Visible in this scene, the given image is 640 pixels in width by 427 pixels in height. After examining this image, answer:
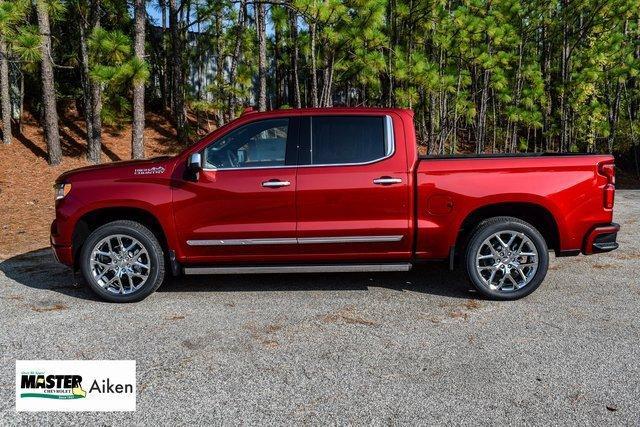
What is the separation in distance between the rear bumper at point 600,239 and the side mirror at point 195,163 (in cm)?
375

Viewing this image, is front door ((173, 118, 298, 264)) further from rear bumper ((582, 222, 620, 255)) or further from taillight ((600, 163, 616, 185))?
taillight ((600, 163, 616, 185))

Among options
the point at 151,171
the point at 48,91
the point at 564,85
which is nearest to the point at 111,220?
the point at 151,171

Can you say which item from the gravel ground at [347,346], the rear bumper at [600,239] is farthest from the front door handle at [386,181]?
the rear bumper at [600,239]

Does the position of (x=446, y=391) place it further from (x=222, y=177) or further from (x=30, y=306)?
(x=30, y=306)

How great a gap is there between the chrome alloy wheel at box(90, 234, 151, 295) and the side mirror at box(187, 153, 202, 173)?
898 millimetres

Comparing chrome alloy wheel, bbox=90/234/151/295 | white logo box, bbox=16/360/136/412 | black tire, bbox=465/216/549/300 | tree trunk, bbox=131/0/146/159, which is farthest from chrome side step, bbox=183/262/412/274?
tree trunk, bbox=131/0/146/159

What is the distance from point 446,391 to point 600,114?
24.1m

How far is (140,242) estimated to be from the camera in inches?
187

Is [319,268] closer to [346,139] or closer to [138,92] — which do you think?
[346,139]

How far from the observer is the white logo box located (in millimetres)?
2912

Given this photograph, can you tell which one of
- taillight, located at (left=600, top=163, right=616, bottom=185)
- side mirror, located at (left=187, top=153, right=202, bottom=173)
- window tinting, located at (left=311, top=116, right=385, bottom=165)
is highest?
window tinting, located at (left=311, top=116, right=385, bottom=165)

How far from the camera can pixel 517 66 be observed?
22.6m

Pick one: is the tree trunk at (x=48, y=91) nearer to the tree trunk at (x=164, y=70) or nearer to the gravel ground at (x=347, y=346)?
the tree trunk at (x=164, y=70)

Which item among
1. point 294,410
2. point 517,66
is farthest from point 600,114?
point 294,410
